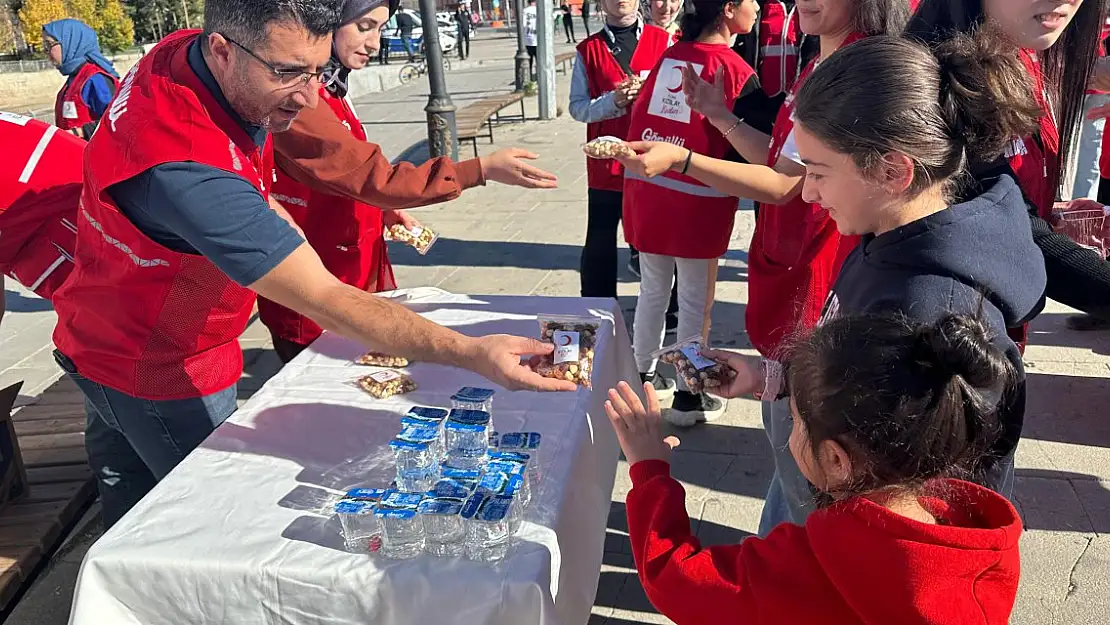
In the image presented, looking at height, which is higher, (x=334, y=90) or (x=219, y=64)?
(x=219, y=64)

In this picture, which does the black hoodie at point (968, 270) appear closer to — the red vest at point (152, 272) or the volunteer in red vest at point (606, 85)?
the red vest at point (152, 272)

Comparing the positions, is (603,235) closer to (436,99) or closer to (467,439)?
(467,439)

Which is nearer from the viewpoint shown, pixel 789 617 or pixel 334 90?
pixel 789 617

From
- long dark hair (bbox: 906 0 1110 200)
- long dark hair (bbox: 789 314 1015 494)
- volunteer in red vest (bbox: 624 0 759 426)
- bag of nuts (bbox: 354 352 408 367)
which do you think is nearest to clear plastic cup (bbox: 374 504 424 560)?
long dark hair (bbox: 789 314 1015 494)

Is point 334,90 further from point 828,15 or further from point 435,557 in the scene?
point 435,557

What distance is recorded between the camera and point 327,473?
1.83 metres

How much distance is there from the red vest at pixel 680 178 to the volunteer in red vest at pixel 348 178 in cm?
62

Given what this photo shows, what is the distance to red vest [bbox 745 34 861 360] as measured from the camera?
7.73 ft

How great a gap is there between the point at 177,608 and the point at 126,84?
1.19 m

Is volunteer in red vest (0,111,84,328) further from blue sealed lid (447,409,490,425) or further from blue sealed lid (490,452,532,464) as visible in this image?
blue sealed lid (490,452,532,464)

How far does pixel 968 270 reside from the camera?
4.71 ft

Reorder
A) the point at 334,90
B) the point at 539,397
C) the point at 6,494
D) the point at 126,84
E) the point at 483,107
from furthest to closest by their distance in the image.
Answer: the point at 483,107 → the point at 6,494 → the point at 334,90 → the point at 539,397 → the point at 126,84

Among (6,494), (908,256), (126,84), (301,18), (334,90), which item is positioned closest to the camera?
(908,256)

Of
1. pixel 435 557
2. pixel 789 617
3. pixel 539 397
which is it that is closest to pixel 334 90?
pixel 539 397
